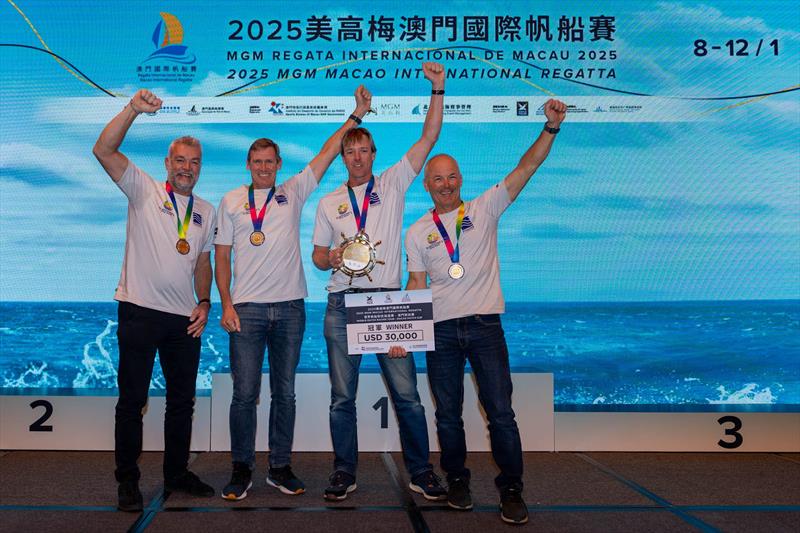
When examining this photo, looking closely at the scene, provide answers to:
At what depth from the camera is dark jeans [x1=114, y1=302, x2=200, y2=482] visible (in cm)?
276

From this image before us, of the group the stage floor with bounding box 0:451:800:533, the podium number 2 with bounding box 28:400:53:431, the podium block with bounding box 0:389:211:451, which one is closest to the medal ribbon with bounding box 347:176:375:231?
the stage floor with bounding box 0:451:800:533

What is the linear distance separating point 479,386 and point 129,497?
4.66 feet

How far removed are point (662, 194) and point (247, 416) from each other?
10.7 ft

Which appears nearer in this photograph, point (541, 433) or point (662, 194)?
point (541, 433)

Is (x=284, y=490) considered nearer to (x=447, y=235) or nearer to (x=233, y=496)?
(x=233, y=496)

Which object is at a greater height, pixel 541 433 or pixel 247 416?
pixel 247 416

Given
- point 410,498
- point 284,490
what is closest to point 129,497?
point 284,490

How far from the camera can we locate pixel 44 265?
4699 millimetres

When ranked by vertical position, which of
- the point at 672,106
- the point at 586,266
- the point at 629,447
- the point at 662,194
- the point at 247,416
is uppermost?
the point at 672,106

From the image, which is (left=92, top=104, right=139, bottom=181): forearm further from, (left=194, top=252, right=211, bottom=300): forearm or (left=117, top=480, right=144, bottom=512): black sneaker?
(left=117, top=480, right=144, bottom=512): black sneaker

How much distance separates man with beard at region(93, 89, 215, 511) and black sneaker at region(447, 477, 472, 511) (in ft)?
3.31

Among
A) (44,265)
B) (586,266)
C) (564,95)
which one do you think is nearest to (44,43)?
(44,265)

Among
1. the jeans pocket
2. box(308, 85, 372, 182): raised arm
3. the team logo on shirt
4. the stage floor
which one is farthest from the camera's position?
box(308, 85, 372, 182): raised arm

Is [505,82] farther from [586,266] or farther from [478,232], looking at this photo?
[478,232]
